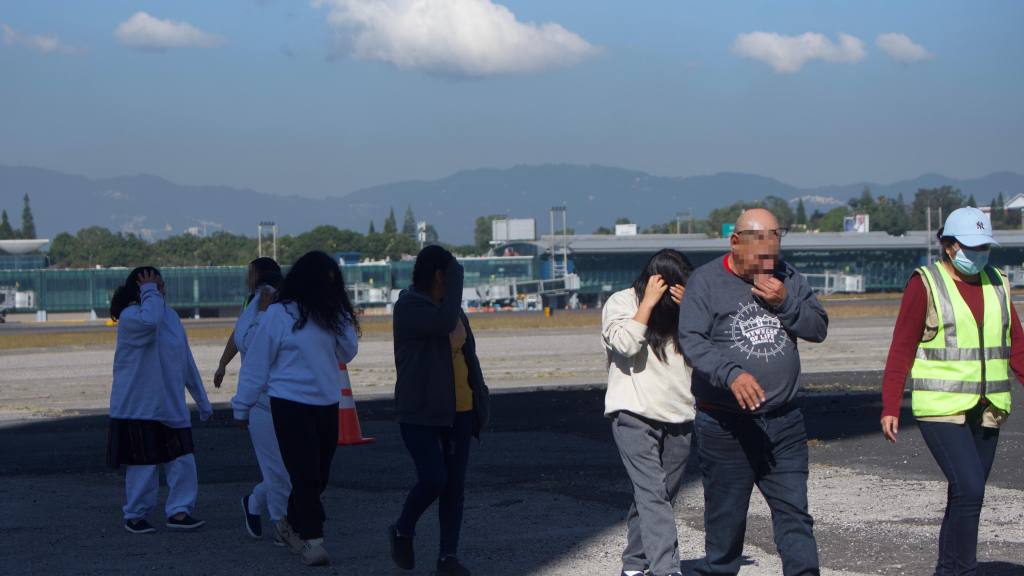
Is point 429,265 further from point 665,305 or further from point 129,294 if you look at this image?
A: point 129,294

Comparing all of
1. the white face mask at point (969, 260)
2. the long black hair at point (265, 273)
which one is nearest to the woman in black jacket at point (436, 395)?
the long black hair at point (265, 273)

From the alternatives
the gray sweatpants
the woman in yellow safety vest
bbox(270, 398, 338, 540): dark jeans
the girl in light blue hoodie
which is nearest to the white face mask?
the woman in yellow safety vest

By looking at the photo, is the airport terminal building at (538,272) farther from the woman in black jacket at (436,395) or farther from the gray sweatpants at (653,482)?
the gray sweatpants at (653,482)

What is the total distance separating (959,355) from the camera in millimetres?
5578

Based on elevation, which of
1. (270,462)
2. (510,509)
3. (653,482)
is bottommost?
(510,509)

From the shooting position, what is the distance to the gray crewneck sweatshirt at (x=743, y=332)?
5316 millimetres

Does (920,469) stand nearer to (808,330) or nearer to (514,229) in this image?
(808,330)

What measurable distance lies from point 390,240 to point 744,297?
172 meters

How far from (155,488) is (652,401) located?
408 cm

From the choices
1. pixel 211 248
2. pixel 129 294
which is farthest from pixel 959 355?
pixel 211 248

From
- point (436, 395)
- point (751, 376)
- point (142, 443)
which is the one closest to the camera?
point (751, 376)

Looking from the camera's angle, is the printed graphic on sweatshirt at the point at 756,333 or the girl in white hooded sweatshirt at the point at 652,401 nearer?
the printed graphic on sweatshirt at the point at 756,333

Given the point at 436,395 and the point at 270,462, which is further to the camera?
the point at 270,462

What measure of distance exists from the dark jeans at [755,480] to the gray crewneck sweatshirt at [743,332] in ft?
0.35
